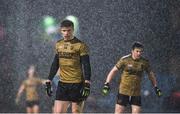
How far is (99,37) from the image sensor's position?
26781mm

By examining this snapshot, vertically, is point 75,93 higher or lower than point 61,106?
higher

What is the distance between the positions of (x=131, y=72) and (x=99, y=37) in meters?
14.1

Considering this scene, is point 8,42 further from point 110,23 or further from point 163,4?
point 163,4

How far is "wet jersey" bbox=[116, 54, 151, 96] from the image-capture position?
12727 mm

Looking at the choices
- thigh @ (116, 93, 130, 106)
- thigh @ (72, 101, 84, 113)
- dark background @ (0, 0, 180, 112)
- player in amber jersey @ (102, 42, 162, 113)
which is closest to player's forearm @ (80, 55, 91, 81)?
thigh @ (72, 101, 84, 113)

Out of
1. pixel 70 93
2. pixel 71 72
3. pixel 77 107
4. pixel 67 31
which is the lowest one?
pixel 77 107

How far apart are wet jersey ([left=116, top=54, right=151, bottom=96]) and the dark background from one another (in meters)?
9.96

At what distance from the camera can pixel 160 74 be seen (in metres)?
24.6

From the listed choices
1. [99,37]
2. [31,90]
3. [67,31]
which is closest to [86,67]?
[67,31]

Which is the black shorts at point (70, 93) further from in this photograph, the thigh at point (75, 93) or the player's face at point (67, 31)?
the player's face at point (67, 31)

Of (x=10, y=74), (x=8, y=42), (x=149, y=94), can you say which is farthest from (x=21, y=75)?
(x=149, y=94)

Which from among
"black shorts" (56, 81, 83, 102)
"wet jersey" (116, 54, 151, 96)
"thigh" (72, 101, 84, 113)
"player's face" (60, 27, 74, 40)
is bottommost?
"thigh" (72, 101, 84, 113)

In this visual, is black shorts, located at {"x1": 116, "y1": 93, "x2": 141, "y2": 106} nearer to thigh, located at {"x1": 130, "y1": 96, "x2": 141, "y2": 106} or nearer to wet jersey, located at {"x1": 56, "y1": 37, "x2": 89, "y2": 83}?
thigh, located at {"x1": 130, "y1": 96, "x2": 141, "y2": 106}

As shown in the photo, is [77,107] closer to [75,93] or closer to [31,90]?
[75,93]
